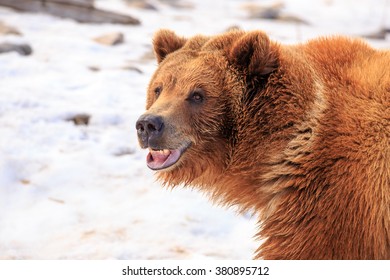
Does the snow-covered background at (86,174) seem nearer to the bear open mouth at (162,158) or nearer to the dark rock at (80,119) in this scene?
the dark rock at (80,119)

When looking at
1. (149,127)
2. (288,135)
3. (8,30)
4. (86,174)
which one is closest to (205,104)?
(149,127)

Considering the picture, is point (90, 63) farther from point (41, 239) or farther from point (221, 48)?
point (221, 48)

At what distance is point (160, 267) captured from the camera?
363cm

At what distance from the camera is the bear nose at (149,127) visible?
307 cm

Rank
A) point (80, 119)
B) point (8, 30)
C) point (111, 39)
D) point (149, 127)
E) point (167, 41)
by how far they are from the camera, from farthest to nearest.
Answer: point (111, 39) → point (8, 30) → point (80, 119) → point (167, 41) → point (149, 127)

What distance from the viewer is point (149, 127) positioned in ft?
10.1

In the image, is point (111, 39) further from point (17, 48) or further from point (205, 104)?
point (205, 104)

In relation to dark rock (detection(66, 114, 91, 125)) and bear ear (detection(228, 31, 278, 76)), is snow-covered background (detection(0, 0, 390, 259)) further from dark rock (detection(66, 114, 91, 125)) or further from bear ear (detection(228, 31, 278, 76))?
bear ear (detection(228, 31, 278, 76))

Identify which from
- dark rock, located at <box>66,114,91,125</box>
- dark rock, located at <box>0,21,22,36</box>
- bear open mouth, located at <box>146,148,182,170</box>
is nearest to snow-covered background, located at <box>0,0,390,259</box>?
dark rock, located at <box>66,114,91,125</box>

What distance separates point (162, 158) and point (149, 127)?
0.89 feet

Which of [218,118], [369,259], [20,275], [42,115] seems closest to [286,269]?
[369,259]

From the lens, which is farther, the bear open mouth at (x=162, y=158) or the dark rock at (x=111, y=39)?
the dark rock at (x=111, y=39)

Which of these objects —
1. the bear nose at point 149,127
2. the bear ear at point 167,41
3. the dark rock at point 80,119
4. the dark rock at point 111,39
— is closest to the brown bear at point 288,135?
the bear nose at point 149,127

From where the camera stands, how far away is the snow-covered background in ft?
13.6
